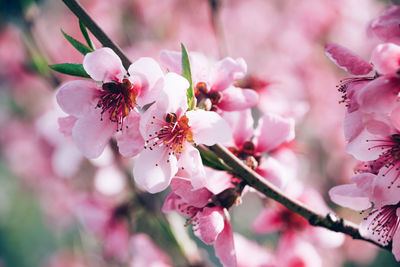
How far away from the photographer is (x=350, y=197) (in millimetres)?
648

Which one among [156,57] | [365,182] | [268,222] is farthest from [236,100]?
[156,57]

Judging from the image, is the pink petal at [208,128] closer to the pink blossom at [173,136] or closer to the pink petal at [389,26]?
the pink blossom at [173,136]

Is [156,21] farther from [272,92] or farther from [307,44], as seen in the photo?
[272,92]

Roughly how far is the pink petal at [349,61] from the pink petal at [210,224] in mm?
317

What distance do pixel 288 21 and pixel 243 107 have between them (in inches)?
77.1

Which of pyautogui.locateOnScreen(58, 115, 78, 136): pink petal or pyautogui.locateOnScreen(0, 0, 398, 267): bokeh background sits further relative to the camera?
pyautogui.locateOnScreen(0, 0, 398, 267): bokeh background

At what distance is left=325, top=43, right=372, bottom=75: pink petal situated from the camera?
23.1 inches

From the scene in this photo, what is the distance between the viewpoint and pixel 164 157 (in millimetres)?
613

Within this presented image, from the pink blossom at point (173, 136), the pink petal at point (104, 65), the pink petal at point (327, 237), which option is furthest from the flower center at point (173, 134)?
the pink petal at point (327, 237)

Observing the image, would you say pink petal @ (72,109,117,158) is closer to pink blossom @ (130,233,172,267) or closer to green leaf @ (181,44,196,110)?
green leaf @ (181,44,196,110)

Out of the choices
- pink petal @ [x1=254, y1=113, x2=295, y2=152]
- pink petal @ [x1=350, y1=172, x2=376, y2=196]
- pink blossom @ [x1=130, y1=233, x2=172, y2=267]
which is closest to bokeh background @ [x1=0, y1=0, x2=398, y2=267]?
pink blossom @ [x1=130, y1=233, x2=172, y2=267]

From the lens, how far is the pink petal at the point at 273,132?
718 millimetres

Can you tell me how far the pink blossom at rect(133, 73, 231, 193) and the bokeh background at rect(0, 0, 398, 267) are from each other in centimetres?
50

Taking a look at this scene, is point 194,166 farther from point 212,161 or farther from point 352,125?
point 352,125
